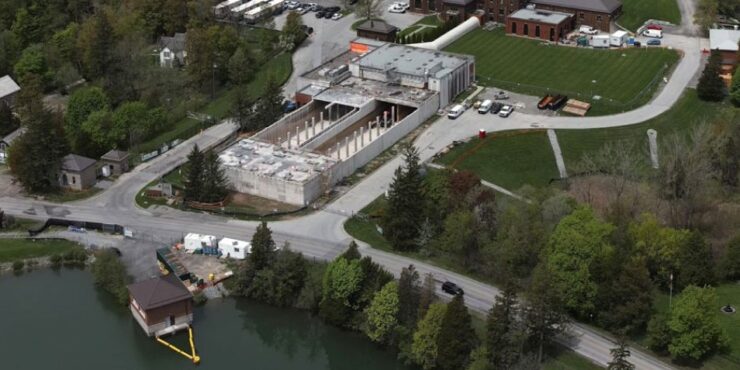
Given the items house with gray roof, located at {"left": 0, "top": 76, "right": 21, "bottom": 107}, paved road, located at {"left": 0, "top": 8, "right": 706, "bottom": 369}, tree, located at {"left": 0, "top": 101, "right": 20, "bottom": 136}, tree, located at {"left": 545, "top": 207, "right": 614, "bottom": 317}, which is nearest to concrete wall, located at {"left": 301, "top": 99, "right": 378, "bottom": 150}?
paved road, located at {"left": 0, "top": 8, "right": 706, "bottom": 369}

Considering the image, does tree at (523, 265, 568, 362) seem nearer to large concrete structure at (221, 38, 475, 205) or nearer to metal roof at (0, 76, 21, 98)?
large concrete structure at (221, 38, 475, 205)

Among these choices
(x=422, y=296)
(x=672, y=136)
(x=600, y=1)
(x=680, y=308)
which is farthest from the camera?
(x=600, y=1)

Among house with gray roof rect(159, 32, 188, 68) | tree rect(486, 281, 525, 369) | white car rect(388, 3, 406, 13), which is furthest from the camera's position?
white car rect(388, 3, 406, 13)

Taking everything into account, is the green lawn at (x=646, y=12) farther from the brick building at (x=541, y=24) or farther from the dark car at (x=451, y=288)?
the dark car at (x=451, y=288)

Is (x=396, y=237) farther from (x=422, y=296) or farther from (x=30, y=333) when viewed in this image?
(x=30, y=333)

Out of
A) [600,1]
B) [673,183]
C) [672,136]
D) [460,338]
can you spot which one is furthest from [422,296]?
[600,1]

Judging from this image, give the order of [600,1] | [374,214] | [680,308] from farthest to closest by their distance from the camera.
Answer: [600,1] < [374,214] < [680,308]
